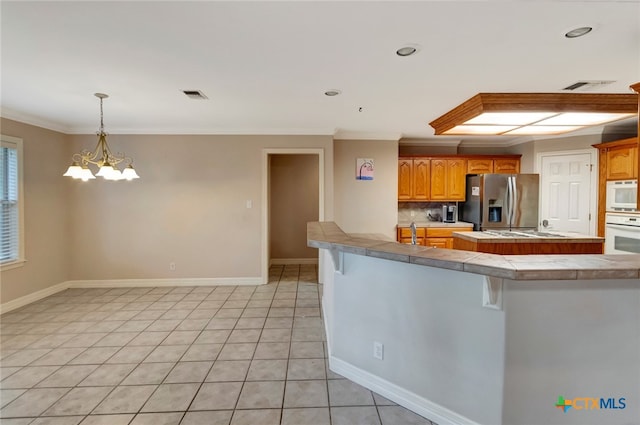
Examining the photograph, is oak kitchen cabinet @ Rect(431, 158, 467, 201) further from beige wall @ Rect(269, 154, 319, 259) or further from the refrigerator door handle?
beige wall @ Rect(269, 154, 319, 259)

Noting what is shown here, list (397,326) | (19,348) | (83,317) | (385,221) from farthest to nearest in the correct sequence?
(385,221) < (83,317) < (19,348) < (397,326)

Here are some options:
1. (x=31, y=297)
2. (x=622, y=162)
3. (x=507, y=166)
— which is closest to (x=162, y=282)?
(x=31, y=297)

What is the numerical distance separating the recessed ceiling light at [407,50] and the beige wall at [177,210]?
2642 millimetres

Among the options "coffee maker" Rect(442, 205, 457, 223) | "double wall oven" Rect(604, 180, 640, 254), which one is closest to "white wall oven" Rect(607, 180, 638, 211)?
"double wall oven" Rect(604, 180, 640, 254)

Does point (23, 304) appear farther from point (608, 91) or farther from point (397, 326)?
point (608, 91)

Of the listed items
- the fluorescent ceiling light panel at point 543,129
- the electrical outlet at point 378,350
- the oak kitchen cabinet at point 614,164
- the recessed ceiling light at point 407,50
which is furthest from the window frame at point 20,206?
the oak kitchen cabinet at point 614,164

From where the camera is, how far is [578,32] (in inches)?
73.4

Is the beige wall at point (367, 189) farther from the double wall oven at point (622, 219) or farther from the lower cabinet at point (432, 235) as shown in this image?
the double wall oven at point (622, 219)

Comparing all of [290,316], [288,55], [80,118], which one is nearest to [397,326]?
[290,316]

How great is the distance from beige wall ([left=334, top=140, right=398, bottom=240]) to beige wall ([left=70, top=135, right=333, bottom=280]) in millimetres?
501

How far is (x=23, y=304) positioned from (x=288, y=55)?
4.70 metres

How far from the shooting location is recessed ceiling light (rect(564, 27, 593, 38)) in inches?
72.2

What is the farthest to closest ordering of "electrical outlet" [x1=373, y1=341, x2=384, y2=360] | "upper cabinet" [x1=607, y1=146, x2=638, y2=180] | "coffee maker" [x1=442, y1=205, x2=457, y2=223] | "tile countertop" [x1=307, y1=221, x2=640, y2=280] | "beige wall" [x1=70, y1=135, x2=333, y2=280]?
1. "coffee maker" [x1=442, y1=205, x2=457, y2=223]
2. "beige wall" [x1=70, y1=135, x2=333, y2=280]
3. "upper cabinet" [x1=607, y1=146, x2=638, y2=180]
4. "electrical outlet" [x1=373, y1=341, x2=384, y2=360]
5. "tile countertop" [x1=307, y1=221, x2=640, y2=280]

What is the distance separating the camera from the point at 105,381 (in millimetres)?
2326
